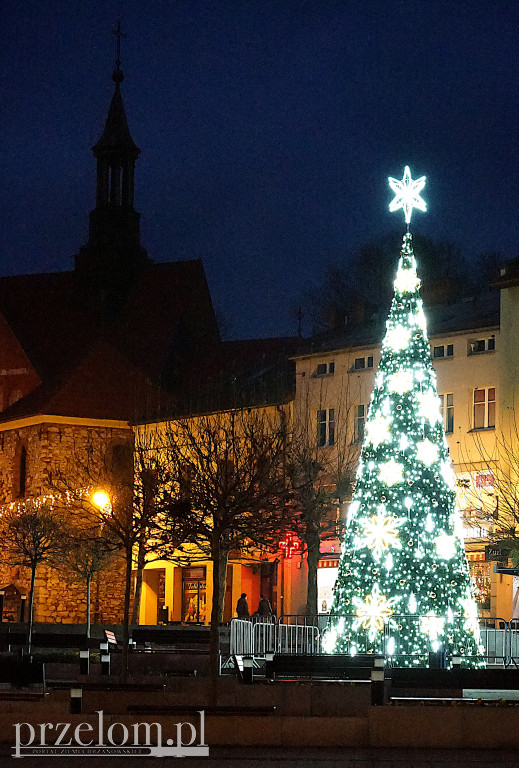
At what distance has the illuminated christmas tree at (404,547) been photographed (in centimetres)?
2225

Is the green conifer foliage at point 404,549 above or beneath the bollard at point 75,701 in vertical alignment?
above

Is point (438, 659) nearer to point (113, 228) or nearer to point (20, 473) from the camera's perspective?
Answer: point (20, 473)

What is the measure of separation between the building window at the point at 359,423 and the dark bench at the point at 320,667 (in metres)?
23.3

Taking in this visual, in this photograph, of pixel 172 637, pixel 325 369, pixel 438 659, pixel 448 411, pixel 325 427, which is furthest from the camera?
pixel 325 369

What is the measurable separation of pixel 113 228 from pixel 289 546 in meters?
23.9

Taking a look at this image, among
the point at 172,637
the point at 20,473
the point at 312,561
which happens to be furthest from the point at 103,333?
the point at 172,637

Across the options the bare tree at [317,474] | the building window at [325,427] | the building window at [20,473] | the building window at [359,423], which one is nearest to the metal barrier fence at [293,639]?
the bare tree at [317,474]

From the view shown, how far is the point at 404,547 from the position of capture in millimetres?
22328

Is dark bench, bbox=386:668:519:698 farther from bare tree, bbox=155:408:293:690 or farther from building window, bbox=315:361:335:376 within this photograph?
building window, bbox=315:361:335:376

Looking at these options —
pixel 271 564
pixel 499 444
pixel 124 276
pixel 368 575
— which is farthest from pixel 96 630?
pixel 124 276

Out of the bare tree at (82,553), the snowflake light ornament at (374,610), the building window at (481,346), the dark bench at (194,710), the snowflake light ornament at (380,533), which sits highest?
the building window at (481,346)

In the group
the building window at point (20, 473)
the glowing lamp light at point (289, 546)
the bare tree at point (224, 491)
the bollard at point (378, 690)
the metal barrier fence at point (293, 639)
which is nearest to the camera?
the bollard at point (378, 690)

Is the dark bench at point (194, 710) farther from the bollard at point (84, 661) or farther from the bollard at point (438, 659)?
the bollard at point (438, 659)

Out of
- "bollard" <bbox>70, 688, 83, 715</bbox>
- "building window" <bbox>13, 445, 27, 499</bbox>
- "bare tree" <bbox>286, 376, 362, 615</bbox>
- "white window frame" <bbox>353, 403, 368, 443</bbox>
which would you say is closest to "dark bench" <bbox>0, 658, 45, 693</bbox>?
"bollard" <bbox>70, 688, 83, 715</bbox>
